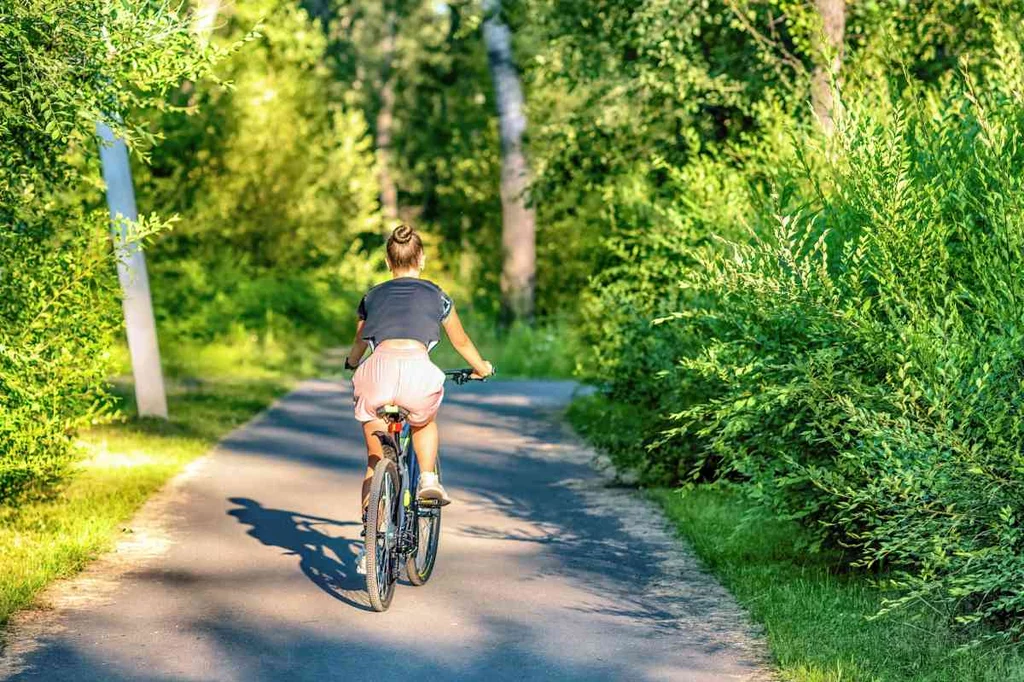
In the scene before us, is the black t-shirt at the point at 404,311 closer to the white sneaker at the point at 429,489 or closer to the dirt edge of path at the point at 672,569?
the white sneaker at the point at 429,489

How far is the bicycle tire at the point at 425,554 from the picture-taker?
888 centimetres

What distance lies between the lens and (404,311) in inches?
336

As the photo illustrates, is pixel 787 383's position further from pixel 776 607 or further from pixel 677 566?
pixel 677 566

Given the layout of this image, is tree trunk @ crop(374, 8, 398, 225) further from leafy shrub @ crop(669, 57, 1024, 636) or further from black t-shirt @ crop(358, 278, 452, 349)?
leafy shrub @ crop(669, 57, 1024, 636)

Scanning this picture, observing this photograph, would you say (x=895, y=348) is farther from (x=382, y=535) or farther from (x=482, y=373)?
(x=382, y=535)

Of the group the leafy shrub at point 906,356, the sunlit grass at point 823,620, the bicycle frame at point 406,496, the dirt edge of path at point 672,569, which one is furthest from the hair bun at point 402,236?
the dirt edge of path at point 672,569

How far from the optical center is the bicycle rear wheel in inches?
319

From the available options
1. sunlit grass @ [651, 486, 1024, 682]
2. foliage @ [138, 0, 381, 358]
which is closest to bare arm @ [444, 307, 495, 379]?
sunlit grass @ [651, 486, 1024, 682]

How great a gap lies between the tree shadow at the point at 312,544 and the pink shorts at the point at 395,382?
3.45 feet

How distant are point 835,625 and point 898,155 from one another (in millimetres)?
2243

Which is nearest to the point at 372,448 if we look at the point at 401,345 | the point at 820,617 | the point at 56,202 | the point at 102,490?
the point at 401,345

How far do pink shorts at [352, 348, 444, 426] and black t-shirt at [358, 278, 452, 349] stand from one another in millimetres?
84

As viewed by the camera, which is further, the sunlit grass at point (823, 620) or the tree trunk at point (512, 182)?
the tree trunk at point (512, 182)

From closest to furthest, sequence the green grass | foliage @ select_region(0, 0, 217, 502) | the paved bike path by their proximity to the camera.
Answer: the paved bike path
foliage @ select_region(0, 0, 217, 502)
the green grass
